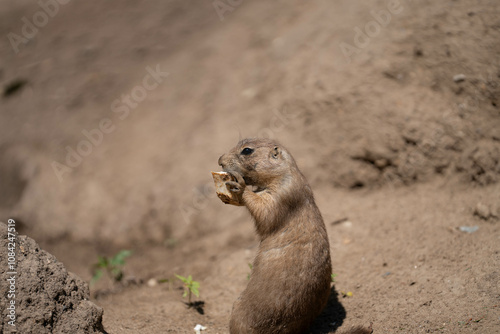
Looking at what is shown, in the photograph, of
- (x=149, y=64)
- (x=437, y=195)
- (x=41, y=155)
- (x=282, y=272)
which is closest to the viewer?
(x=282, y=272)

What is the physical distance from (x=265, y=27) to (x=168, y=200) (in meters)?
4.38

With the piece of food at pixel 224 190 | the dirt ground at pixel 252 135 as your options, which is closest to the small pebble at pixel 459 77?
the dirt ground at pixel 252 135

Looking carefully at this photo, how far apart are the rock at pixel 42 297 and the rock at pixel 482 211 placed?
445 cm

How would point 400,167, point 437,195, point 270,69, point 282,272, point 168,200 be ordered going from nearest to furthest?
1. point 282,272
2. point 437,195
3. point 400,167
4. point 168,200
5. point 270,69

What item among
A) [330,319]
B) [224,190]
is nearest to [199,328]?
[330,319]

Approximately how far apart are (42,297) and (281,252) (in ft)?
6.64

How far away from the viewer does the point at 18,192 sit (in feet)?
27.4

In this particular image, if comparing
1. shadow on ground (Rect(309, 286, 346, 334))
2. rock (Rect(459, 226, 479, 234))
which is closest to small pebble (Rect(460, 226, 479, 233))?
rock (Rect(459, 226, 479, 234))

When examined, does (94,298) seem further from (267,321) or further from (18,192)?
(18,192)

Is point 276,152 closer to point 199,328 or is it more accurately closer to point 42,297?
point 199,328

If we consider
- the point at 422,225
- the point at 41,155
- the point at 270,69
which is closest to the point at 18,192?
the point at 41,155

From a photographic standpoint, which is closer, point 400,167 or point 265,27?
point 400,167

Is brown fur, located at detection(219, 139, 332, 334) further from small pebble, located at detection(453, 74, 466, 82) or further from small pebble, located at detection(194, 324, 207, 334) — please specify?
small pebble, located at detection(453, 74, 466, 82)

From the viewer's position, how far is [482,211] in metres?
5.11
